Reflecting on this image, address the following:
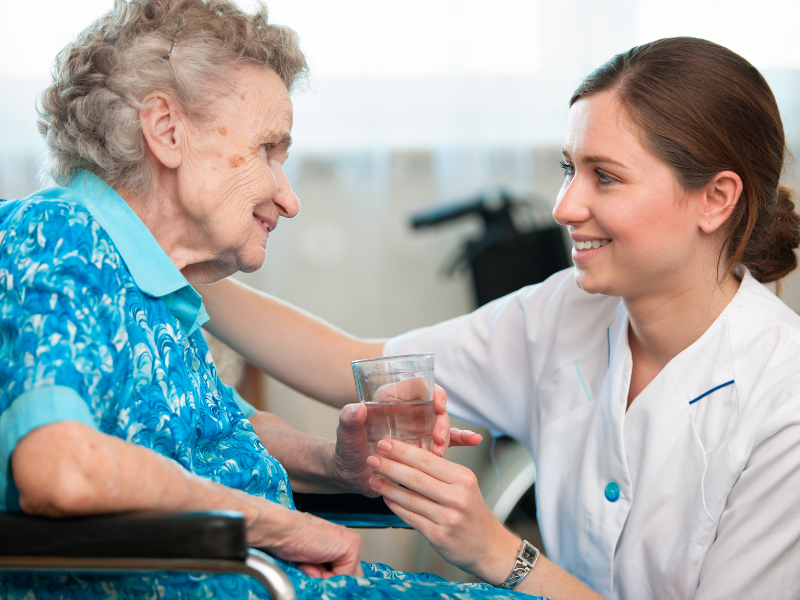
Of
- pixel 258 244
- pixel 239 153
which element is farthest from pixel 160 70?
pixel 258 244

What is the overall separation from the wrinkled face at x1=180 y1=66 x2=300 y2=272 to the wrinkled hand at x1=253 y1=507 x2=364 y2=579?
1.42ft

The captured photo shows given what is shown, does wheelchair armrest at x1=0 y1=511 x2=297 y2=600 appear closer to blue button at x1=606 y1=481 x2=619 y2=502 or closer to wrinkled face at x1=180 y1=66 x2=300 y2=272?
wrinkled face at x1=180 y1=66 x2=300 y2=272

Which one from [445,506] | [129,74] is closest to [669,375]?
[445,506]

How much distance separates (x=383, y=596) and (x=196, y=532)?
1.04ft

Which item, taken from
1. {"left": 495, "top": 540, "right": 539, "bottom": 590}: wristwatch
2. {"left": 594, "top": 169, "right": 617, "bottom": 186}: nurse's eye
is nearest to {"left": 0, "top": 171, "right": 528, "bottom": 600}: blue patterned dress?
{"left": 495, "top": 540, "right": 539, "bottom": 590}: wristwatch

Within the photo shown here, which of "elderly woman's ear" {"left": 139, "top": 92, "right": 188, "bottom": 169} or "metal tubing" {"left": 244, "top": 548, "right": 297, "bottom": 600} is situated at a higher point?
"elderly woman's ear" {"left": 139, "top": 92, "right": 188, "bottom": 169}

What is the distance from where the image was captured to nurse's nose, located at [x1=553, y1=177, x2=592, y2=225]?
1228mm

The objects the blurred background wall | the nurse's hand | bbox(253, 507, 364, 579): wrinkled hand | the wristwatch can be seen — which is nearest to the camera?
bbox(253, 507, 364, 579): wrinkled hand

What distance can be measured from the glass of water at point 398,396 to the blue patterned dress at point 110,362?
0.20 meters

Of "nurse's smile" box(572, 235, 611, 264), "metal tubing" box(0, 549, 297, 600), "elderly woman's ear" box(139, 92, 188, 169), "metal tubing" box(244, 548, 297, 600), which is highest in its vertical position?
"elderly woman's ear" box(139, 92, 188, 169)

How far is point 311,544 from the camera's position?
35.7 inches

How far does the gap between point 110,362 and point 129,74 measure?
443 millimetres

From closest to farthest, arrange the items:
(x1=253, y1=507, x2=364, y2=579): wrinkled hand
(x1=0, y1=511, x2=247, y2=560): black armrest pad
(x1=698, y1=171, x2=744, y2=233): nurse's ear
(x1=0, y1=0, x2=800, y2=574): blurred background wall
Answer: (x1=0, y1=511, x2=247, y2=560): black armrest pad, (x1=253, y1=507, x2=364, y2=579): wrinkled hand, (x1=698, y1=171, x2=744, y2=233): nurse's ear, (x1=0, y1=0, x2=800, y2=574): blurred background wall

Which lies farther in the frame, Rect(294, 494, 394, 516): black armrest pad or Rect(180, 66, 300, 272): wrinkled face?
Rect(294, 494, 394, 516): black armrest pad
